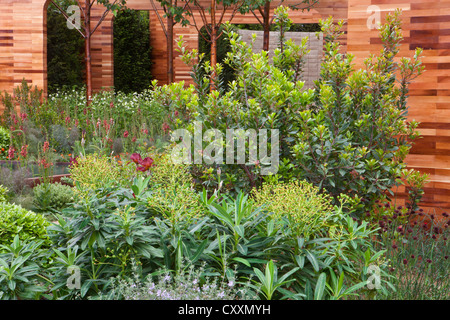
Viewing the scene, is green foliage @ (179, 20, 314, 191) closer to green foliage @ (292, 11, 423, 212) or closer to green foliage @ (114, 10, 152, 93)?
green foliage @ (292, 11, 423, 212)

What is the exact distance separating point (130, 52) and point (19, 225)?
11834mm

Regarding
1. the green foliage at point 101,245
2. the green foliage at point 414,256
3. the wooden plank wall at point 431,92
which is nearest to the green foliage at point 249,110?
the green foliage at point 414,256

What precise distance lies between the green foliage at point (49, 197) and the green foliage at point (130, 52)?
9.39 meters

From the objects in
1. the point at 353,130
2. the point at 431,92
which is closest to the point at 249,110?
the point at 353,130

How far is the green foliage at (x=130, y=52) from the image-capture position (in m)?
14.0

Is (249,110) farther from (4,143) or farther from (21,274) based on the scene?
(4,143)

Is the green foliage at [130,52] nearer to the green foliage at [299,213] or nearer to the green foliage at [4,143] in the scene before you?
the green foliage at [4,143]

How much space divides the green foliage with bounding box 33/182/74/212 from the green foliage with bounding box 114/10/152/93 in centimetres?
939

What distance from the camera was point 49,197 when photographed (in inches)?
197

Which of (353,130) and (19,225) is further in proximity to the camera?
(353,130)

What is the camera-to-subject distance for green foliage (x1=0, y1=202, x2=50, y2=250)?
3.10 m
